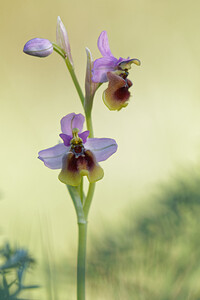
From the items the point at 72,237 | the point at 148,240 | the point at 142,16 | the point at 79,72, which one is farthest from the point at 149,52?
the point at 148,240

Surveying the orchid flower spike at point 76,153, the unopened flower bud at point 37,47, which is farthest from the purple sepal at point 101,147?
the unopened flower bud at point 37,47

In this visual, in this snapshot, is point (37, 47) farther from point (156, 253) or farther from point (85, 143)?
point (156, 253)

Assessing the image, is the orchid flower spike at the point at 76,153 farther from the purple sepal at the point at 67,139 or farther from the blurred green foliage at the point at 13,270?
the blurred green foliage at the point at 13,270

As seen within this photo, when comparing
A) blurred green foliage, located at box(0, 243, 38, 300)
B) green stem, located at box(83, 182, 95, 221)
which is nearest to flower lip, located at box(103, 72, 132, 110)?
green stem, located at box(83, 182, 95, 221)

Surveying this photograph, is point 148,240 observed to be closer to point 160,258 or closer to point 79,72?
point 160,258

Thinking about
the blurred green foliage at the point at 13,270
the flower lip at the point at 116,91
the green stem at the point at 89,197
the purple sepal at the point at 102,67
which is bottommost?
the blurred green foliage at the point at 13,270

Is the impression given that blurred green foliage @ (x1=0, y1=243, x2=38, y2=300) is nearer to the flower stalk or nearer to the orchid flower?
the flower stalk

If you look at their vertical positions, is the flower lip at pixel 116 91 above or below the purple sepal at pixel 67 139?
above
